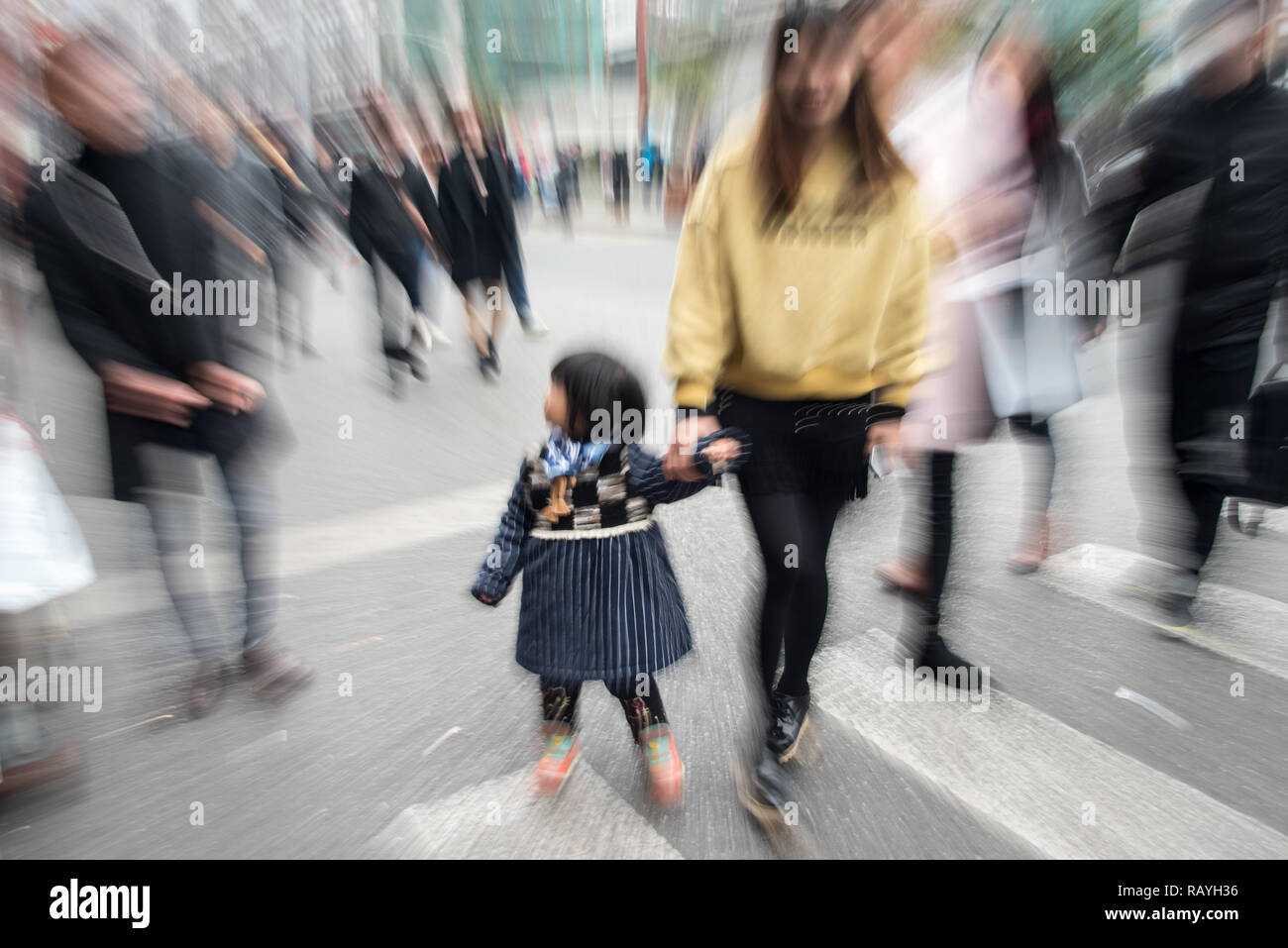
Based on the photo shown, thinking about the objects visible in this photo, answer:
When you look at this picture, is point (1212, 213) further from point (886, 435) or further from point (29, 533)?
point (29, 533)

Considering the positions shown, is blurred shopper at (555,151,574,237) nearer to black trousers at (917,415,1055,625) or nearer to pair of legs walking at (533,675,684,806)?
black trousers at (917,415,1055,625)

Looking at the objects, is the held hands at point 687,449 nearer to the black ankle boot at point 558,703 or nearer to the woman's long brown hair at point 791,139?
the woman's long brown hair at point 791,139

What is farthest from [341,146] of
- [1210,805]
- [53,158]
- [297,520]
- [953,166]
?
[1210,805]

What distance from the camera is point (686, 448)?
6.00ft

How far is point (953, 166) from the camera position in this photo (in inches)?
92.6

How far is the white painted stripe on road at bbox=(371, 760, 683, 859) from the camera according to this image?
1978 millimetres

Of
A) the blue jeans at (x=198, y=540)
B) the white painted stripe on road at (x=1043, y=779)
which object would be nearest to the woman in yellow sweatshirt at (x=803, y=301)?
the white painted stripe on road at (x=1043, y=779)

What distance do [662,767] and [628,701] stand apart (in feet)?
0.63

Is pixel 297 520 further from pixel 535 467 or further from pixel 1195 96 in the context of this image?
pixel 1195 96

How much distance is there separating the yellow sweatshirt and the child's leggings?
0.79 m

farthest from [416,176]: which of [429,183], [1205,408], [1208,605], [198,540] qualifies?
[1208,605]

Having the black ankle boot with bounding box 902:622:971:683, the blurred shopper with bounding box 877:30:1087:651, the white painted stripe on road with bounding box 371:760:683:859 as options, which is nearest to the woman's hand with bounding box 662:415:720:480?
the blurred shopper with bounding box 877:30:1087:651

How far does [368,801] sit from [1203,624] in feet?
9.85

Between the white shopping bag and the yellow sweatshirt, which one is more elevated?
the yellow sweatshirt
